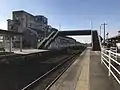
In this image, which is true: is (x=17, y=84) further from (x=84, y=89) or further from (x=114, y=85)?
(x=114, y=85)

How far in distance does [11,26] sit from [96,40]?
27370mm

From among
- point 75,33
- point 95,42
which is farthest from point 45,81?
point 75,33

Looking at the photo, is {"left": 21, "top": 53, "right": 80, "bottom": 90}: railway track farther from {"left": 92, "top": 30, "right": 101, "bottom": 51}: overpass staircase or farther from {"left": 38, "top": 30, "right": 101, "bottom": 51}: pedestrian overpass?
{"left": 38, "top": 30, "right": 101, "bottom": 51}: pedestrian overpass

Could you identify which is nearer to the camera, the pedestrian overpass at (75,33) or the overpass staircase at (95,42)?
the overpass staircase at (95,42)

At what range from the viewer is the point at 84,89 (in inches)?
327

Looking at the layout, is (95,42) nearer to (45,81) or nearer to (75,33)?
(75,33)

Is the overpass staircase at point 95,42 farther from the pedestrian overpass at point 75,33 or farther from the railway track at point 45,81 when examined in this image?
the railway track at point 45,81

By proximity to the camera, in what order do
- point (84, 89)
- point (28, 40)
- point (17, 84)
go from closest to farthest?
point (84, 89)
point (17, 84)
point (28, 40)

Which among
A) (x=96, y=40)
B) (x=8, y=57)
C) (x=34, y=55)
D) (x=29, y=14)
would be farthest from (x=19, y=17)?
(x=8, y=57)

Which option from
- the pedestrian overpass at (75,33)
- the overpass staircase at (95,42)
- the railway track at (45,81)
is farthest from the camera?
the pedestrian overpass at (75,33)

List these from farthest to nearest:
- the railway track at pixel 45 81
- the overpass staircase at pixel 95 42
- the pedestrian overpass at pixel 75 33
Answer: the pedestrian overpass at pixel 75 33 < the overpass staircase at pixel 95 42 < the railway track at pixel 45 81

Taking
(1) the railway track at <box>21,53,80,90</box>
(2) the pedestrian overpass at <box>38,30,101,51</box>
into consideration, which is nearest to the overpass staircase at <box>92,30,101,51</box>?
(2) the pedestrian overpass at <box>38,30,101,51</box>

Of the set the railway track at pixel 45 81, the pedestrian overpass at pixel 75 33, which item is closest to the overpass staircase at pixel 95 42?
the pedestrian overpass at pixel 75 33

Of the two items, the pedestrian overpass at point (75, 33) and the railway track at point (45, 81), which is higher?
the pedestrian overpass at point (75, 33)
